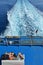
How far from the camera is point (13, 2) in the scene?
4.41 metres

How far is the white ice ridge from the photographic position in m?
4.41

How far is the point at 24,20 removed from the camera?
4461mm

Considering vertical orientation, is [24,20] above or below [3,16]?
below

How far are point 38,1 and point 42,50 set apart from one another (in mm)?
1160

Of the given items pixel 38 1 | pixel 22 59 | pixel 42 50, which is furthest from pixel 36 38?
pixel 38 1

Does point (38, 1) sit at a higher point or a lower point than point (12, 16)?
higher

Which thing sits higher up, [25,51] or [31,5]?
[31,5]

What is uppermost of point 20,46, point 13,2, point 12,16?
point 13,2

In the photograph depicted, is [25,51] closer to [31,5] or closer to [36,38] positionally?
[36,38]

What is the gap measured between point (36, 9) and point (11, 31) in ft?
2.59

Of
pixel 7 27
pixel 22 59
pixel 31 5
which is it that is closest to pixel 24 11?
pixel 31 5

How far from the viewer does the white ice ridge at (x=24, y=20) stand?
4.41 meters

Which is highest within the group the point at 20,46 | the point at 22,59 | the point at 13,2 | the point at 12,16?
the point at 13,2

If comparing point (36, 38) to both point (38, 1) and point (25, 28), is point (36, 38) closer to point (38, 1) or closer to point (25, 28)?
point (25, 28)
